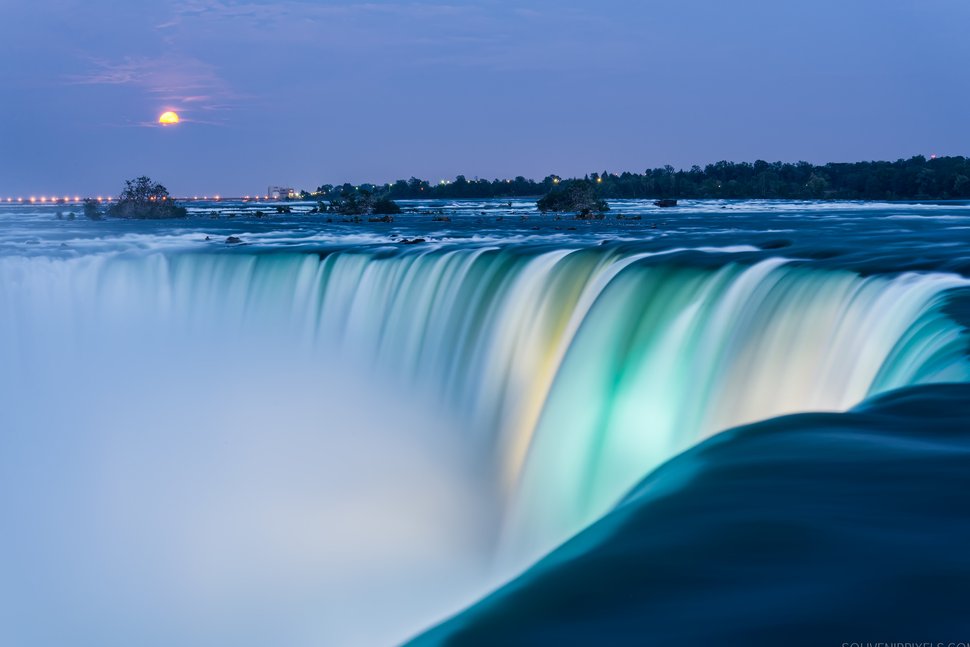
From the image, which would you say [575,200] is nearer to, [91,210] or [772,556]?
[91,210]

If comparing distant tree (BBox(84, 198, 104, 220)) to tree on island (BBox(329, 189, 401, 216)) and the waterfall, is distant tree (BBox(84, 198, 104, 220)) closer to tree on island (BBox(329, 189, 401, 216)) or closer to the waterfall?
tree on island (BBox(329, 189, 401, 216))

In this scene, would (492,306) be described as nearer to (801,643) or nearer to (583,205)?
(801,643)

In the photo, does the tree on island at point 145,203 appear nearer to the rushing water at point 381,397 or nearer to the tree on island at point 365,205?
the tree on island at point 365,205

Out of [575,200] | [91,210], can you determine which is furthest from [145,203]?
[575,200]

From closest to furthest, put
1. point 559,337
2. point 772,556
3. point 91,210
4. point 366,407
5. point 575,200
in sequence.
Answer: point 772,556 → point 559,337 → point 366,407 → point 575,200 → point 91,210

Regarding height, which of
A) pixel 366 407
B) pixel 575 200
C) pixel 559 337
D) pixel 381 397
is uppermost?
pixel 575 200

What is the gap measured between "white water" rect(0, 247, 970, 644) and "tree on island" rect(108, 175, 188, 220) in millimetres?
41398

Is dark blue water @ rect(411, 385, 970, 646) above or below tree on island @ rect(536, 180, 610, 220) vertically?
below

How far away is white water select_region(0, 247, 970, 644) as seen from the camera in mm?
9898

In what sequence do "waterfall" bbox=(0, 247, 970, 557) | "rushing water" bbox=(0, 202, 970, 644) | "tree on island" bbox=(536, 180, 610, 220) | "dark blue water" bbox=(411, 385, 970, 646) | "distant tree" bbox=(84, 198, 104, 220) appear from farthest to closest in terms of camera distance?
"distant tree" bbox=(84, 198, 104, 220) → "tree on island" bbox=(536, 180, 610, 220) → "rushing water" bbox=(0, 202, 970, 644) → "waterfall" bbox=(0, 247, 970, 557) → "dark blue water" bbox=(411, 385, 970, 646)

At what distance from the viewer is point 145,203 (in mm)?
62812

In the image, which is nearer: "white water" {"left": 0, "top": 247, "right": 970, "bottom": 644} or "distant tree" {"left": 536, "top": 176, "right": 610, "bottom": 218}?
"white water" {"left": 0, "top": 247, "right": 970, "bottom": 644}

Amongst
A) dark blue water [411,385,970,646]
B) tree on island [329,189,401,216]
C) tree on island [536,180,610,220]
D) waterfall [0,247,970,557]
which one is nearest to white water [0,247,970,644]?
waterfall [0,247,970,557]

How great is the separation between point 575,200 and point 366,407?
135 ft
